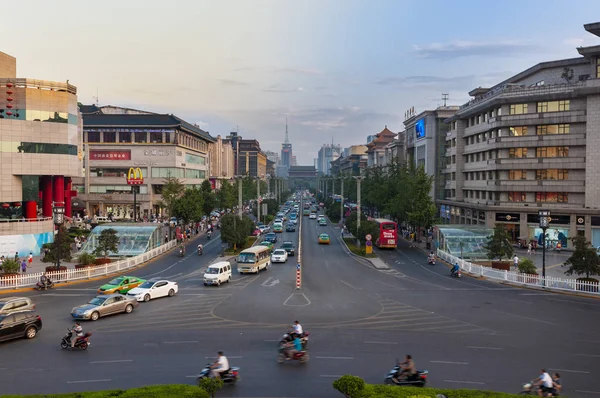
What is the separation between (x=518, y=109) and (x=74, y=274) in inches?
2385

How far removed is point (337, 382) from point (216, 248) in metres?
52.7

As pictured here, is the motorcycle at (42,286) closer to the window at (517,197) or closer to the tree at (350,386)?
the tree at (350,386)

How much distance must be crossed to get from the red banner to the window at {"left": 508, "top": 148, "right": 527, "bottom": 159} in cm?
7613

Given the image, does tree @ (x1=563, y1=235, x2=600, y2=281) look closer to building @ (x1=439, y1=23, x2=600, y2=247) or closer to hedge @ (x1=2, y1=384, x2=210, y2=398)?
building @ (x1=439, y1=23, x2=600, y2=247)

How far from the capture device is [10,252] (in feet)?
186

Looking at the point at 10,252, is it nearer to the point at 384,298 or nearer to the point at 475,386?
the point at 384,298

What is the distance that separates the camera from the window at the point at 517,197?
72.6m

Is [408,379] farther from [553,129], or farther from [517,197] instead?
[517,197]

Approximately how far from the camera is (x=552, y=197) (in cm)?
6994

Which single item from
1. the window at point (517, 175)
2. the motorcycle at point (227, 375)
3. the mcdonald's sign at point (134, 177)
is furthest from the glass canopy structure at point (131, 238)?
the window at point (517, 175)

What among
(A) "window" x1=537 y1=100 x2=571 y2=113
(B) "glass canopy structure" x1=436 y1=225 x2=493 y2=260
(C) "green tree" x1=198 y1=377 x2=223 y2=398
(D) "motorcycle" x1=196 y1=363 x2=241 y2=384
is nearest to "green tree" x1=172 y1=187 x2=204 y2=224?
(B) "glass canopy structure" x1=436 y1=225 x2=493 y2=260

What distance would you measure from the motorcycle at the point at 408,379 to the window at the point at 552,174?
58.4 meters

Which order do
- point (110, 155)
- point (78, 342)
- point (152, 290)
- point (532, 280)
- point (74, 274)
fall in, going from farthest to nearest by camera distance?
1. point (110, 155)
2. point (74, 274)
3. point (532, 280)
4. point (152, 290)
5. point (78, 342)

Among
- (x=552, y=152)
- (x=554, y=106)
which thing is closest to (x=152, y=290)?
(x=552, y=152)
